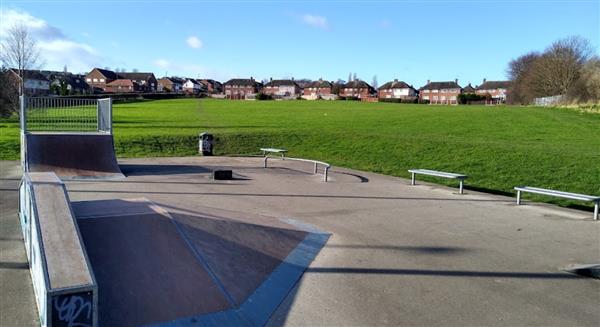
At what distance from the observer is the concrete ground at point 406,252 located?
5176mm

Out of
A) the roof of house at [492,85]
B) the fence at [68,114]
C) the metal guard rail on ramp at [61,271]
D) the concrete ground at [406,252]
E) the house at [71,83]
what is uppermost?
the roof of house at [492,85]

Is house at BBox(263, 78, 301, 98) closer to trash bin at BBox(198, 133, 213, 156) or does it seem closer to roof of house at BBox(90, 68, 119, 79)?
roof of house at BBox(90, 68, 119, 79)

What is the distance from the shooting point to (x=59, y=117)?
54.6ft

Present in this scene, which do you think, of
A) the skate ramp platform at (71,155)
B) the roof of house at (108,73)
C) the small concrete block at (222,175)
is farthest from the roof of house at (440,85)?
the skate ramp platform at (71,155)

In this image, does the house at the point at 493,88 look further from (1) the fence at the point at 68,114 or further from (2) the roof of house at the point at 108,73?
(1) the fence at the point at 68,114

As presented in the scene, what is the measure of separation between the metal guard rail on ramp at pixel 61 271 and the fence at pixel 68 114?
10532 mm

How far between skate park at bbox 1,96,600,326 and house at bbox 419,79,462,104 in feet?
483

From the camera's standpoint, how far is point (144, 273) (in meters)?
5.25

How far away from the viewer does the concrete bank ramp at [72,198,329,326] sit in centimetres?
477

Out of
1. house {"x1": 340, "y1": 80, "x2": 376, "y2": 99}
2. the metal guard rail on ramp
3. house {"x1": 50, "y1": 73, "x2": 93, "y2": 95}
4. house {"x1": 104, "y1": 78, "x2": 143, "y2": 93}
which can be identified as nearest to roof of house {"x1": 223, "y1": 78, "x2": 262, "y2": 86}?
house {"x1": 340, "y1": 80, "x2": 376, "y2": 99}

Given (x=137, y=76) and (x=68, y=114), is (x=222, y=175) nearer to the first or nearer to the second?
(x=68, y=114)

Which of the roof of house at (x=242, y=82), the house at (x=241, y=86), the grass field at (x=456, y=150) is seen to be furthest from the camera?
the roof of house at (x=242, y=82)

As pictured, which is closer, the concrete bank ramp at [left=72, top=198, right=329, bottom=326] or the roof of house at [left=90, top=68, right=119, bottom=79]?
the concrete bank ramp at [left=72, top=198, right=329, bottom=326]

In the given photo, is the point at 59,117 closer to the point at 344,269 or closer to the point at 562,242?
the point at 344,269
